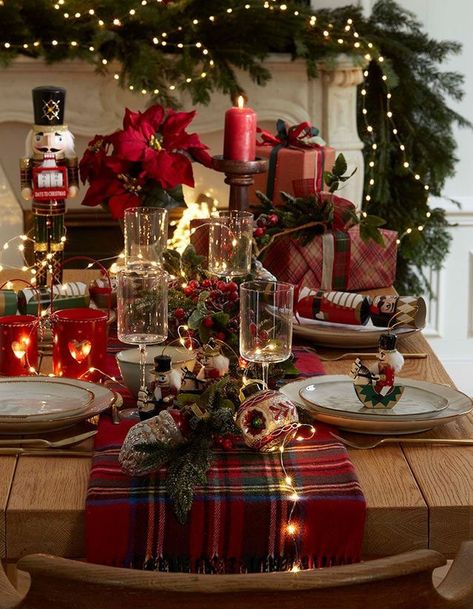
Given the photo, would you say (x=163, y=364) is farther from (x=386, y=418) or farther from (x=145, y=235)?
(x=145, y=235)

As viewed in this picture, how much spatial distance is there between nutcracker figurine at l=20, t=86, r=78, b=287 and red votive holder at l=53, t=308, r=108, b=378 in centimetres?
36

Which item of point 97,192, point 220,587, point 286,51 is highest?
point 286,51

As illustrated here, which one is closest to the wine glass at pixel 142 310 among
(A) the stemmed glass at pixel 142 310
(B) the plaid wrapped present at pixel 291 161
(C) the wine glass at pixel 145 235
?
(A) the stemmed glass at pixel 142 310

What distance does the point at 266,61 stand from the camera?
369 centimetres

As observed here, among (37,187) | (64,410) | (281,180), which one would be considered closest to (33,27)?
(281,180)

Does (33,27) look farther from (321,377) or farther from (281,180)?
(321,377)

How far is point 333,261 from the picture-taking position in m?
2.26

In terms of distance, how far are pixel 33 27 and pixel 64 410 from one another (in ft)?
7.81

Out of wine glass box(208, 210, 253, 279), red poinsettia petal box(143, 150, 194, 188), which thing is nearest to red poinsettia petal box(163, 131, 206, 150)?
Answer: red poinsettia petal box(143, 150, 194, 188)

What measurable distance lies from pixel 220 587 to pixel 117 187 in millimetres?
1436

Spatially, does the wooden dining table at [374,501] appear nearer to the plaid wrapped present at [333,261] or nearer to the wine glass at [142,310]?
the wine glass at [142,310]

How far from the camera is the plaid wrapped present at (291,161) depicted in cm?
254

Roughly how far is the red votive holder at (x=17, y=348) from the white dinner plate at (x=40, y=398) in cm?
8

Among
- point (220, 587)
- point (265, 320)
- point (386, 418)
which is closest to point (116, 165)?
point (265, 320)
